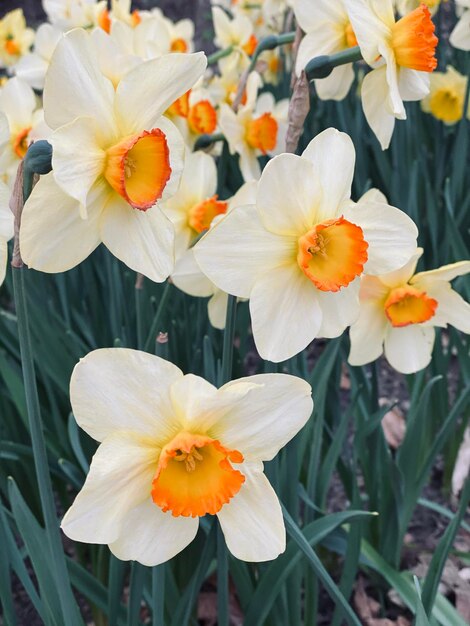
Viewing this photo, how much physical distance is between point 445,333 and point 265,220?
2.41 m

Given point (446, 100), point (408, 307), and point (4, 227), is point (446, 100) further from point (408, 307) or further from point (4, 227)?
point (4, 227)

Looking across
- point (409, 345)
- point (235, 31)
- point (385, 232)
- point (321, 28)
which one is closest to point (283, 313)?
point (385, 232)

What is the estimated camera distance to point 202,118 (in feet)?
7.59

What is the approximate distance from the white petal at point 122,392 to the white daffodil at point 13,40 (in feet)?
12.2

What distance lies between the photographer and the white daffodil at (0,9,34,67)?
164 inches

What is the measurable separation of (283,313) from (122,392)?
290mm

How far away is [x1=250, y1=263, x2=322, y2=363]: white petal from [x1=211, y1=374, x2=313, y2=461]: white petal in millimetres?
97

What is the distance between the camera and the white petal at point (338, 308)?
3.86 ft

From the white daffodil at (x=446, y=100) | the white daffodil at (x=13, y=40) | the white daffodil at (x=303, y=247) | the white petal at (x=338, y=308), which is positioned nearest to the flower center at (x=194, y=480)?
the white daffodil at (x=303, y=247)

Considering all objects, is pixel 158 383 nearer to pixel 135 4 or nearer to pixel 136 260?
pixel 136 260

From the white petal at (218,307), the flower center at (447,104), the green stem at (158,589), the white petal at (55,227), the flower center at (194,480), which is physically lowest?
the flower center at (447,104)

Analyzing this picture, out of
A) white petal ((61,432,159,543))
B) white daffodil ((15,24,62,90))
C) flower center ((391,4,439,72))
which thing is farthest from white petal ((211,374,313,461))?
white daffodil ((15,24,62,90))

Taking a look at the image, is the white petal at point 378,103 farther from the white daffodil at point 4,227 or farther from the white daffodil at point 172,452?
the white daffodil at point 4,227

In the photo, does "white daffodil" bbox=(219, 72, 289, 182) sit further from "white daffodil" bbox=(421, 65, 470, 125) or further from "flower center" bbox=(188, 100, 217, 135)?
"white daffodil" bbox=(421, 65, 470, 125)
